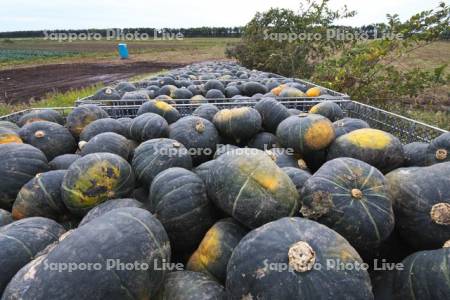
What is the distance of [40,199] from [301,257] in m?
2.33

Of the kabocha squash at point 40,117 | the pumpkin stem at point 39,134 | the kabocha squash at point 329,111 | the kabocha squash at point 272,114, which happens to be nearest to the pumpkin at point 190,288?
the kabocha squash at point 272,114

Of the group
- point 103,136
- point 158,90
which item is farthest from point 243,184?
point 158,90

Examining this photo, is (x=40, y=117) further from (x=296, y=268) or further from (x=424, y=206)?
(x=424, y=206)

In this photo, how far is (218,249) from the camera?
88.5 inches

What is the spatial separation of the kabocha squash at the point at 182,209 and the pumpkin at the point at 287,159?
3.33 feet

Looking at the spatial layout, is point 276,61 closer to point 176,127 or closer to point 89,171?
point 176,127

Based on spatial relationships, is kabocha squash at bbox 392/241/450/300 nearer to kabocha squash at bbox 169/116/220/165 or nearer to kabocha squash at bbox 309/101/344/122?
kabocha squash at bbox 169/116/220/165

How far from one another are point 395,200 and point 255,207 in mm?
1093

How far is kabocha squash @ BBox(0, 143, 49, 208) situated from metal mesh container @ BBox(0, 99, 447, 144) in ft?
7.49

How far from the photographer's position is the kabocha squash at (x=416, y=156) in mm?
3160

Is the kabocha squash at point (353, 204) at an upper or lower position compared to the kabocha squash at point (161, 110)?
lower

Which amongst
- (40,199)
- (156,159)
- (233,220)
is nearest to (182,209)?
(233,220)

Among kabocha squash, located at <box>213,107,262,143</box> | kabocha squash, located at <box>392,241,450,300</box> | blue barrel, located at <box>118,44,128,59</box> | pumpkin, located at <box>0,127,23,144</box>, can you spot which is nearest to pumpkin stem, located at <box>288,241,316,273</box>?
kabocha squash, located at <box>392,241,450,300</box>

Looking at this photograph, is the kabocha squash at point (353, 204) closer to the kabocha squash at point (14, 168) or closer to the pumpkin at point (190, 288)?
the pumpkin at point (190, 288)
